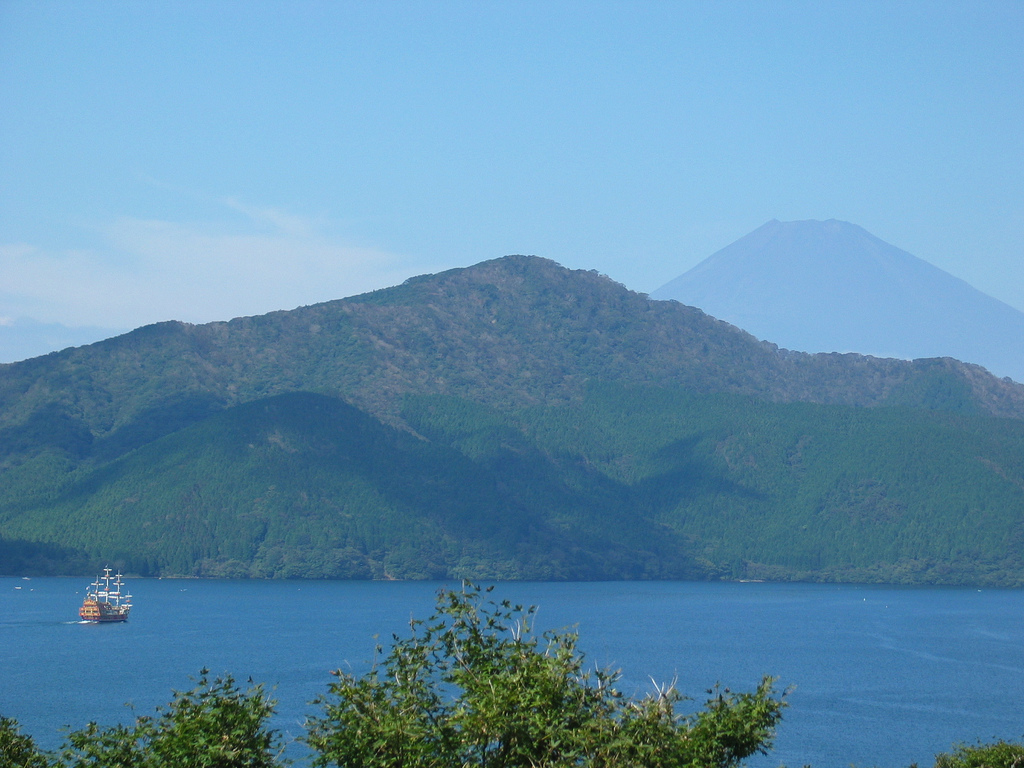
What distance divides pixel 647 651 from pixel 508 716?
9120cm

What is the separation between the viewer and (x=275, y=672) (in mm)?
88312

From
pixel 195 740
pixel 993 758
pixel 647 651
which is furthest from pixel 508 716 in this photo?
pixel 647 651

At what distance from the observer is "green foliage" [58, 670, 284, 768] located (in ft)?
66.1

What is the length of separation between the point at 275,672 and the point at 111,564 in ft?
376

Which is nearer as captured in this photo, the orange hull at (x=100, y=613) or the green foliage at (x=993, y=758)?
the green foliage at (x=993, y=758)

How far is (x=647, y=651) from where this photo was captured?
10831 centimetres

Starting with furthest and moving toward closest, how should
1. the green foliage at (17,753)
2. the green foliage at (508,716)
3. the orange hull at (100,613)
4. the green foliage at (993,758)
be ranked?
1. the orange hull at (100,613)
2. the green foliage at (993,758)
3. the green foliage at (17,753)
4. the green foliage at (508,716)

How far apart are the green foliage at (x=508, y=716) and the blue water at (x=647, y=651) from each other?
12.1 metres

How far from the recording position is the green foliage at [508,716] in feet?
64.3

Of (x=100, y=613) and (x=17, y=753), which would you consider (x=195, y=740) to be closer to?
(x=17, y=753)

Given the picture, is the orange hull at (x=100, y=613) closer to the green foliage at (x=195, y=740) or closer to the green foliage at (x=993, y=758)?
the green foliage at (x=993, y=758)

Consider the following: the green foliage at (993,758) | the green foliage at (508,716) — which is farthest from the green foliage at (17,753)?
the green foliage at (993,758)

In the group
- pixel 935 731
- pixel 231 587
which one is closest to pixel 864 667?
pixel 935 731

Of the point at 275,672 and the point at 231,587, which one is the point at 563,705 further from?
the point at 231,587
